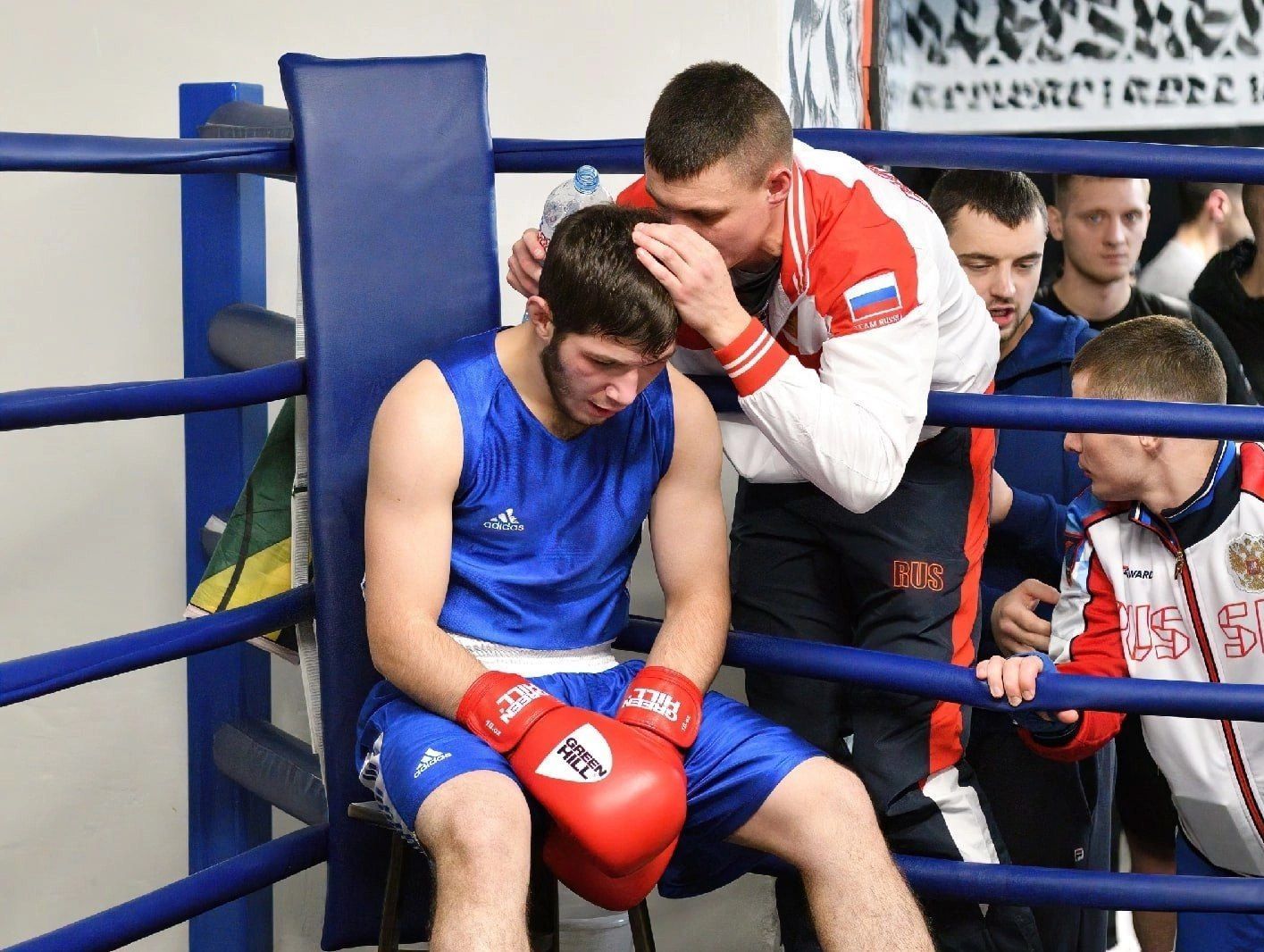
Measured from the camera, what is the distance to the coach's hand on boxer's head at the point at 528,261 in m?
1.80

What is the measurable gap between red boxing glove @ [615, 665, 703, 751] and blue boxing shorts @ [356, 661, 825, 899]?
4cm

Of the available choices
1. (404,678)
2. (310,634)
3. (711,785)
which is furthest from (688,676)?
(310,634)

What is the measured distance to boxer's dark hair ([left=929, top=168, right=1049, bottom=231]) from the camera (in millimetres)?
2277

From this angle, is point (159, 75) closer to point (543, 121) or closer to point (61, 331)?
point (61, 331)

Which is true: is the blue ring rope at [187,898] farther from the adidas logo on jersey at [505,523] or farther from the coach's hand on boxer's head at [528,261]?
the coach's hand on boxer's head at [528,261]

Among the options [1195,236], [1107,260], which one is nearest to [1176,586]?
[1107,260]

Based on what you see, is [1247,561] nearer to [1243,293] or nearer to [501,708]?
[501,708]

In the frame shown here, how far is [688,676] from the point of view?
1.69m

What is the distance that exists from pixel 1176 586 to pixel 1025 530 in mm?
366

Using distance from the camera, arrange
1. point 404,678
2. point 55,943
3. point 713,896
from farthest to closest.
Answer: point 713,896
point 404,678
point 55,943

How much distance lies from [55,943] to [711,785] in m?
0.67

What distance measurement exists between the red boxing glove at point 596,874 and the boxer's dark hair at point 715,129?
72cm

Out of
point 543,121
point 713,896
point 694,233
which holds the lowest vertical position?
point 713,896

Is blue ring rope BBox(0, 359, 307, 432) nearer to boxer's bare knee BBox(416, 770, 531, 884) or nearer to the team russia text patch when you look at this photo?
boxer's bare knee BBox(416, 770, 531, 884)
